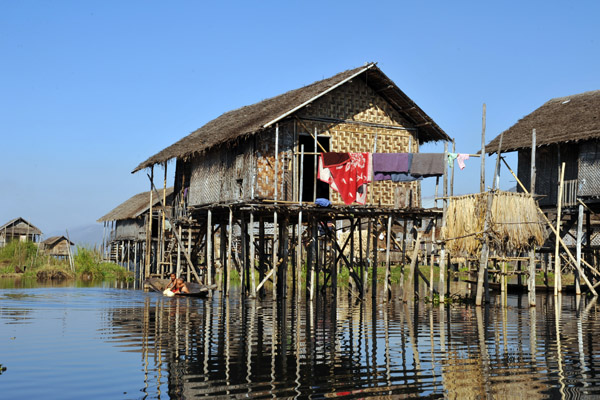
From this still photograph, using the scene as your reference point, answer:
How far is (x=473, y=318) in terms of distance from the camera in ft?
53.2

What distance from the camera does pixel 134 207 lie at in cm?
4766

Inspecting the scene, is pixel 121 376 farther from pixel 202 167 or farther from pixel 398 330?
pixel 202 167

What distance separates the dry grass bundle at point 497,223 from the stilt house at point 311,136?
3.32 metres

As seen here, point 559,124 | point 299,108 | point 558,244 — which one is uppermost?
point 559,124

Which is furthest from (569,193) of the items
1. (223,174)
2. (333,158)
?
(223,174)

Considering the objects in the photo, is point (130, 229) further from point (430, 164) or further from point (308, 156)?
point (430, 164)

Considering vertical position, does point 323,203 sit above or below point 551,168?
below

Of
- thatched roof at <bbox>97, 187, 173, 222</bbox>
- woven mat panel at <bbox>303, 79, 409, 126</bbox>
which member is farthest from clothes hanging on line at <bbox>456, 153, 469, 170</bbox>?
thatched roof at <bbox>97, 187, 173, 222</bbox>

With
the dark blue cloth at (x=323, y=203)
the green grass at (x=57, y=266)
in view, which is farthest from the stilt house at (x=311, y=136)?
the green grass at (x=57, y=266)

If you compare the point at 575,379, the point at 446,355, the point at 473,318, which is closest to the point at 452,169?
the point at 473,318

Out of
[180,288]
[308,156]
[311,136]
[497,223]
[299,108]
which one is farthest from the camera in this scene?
[308,156]

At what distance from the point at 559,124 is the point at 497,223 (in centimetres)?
858

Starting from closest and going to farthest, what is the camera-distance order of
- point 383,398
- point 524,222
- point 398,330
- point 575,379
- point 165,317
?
point 383,398 → point 575,379 → point 398,330 → point 165,317 → point 524,222

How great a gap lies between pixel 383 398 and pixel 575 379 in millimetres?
2615
